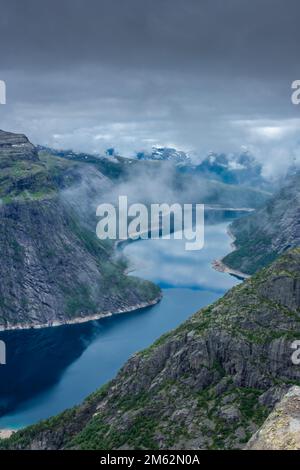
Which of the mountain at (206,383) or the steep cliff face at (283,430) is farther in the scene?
the mountain at (206,383)

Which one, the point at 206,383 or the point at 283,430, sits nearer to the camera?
the point at 283,430

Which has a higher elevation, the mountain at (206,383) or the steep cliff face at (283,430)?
the steep cliff face at (283,430)

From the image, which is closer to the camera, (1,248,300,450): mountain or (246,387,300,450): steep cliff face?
(246,387,300,450): steep cliff face

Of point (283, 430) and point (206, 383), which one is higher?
point (283, 430)

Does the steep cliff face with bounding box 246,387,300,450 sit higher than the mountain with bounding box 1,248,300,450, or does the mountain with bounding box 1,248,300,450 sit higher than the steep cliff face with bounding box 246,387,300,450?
the steep cliff face with bounding box 246,387,300,450
